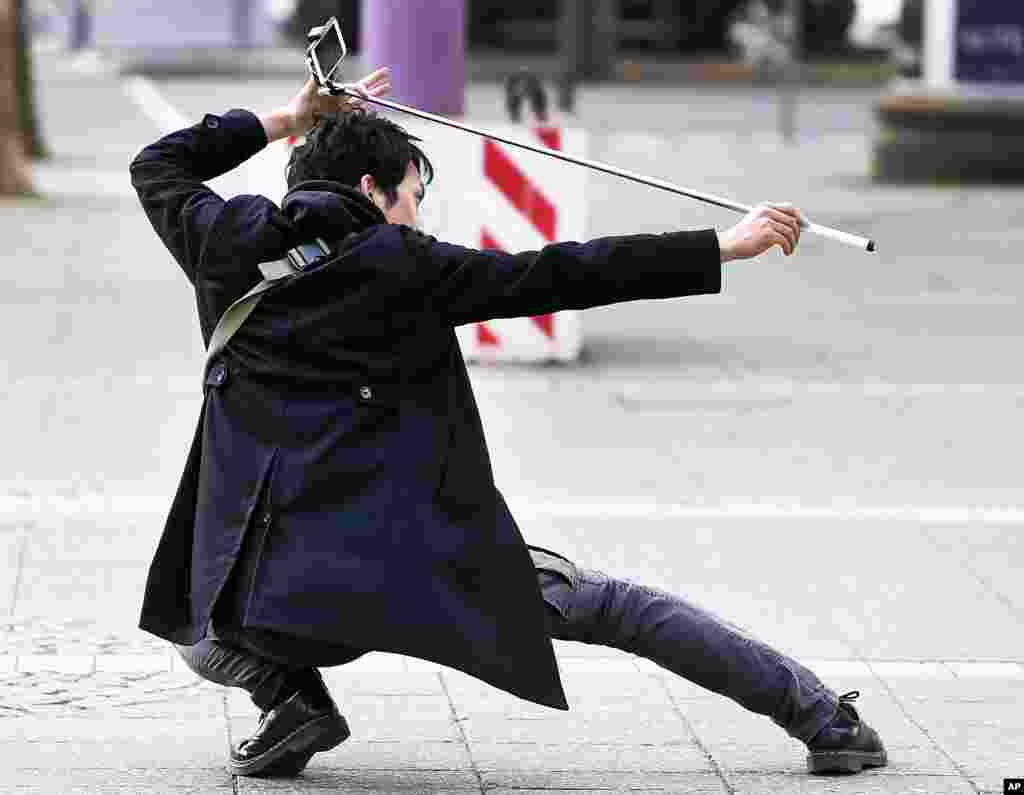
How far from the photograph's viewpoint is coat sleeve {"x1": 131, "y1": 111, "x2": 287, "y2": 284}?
168 inches

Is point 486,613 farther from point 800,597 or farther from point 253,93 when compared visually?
point 253,93

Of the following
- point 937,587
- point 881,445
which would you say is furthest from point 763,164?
point 937,587

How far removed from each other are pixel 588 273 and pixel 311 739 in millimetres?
1077

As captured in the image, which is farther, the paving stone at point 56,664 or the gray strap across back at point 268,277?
the paving stone at point 56,664

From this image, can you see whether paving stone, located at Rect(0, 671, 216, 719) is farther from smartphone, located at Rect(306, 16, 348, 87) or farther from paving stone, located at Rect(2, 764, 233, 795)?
smartphone, located at Rect(306, 16, 348, 87)

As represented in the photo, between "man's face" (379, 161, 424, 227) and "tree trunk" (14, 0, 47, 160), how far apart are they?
1523 cm

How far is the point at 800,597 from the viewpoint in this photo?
624 centimetres

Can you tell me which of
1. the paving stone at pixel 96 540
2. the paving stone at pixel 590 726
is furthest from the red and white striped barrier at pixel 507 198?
the paving stone at pixel 590 726

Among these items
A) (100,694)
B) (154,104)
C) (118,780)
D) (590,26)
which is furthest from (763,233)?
(590,26)

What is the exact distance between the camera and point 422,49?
34.1 ft

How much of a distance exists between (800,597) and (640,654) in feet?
5.77

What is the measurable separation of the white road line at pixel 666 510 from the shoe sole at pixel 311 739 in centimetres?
277

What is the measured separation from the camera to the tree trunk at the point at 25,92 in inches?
772

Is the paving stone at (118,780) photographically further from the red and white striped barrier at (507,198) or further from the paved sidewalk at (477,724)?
the red and white striped barrier at (507,198)
